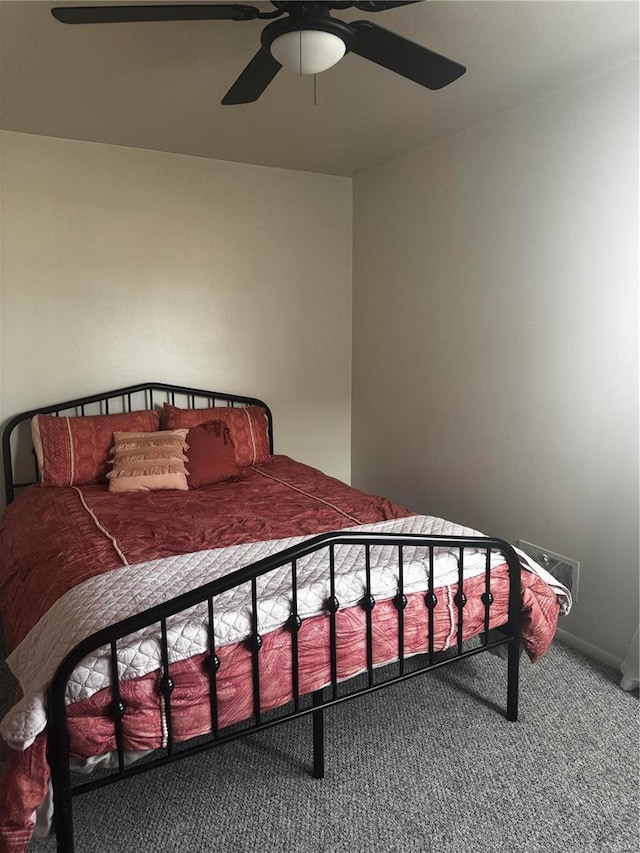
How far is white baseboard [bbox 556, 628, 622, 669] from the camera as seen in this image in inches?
108

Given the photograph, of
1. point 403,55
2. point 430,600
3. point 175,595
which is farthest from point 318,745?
point 403,55

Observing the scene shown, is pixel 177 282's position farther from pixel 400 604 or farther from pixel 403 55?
pixel 400 604

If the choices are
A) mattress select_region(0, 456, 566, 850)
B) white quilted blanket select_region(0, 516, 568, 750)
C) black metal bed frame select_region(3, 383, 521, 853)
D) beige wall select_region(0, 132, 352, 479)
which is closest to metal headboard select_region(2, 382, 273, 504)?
beige wall select_region(0, 132, 352, 479)

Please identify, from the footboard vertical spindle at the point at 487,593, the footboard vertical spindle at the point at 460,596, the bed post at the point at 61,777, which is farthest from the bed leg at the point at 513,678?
the bed post at the point at 61,777

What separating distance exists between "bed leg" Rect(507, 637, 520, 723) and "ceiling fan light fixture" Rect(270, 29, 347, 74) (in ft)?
6.40

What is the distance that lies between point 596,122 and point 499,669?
2299mm

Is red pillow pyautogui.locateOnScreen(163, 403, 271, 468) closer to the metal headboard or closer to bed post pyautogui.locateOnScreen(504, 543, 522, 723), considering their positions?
the metal headboard

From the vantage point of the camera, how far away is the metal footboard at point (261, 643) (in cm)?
154

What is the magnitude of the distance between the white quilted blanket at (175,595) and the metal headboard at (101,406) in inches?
68.4

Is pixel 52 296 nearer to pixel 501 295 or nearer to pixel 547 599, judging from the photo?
pixel 501 295

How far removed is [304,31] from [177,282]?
7.55ft

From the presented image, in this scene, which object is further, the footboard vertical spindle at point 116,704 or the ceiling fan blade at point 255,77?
the ceiling fan blade at point 255,77

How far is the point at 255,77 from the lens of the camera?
2070 mm

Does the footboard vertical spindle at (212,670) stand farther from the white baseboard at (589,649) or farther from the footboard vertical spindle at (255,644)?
the white baseboard at (589,649)
